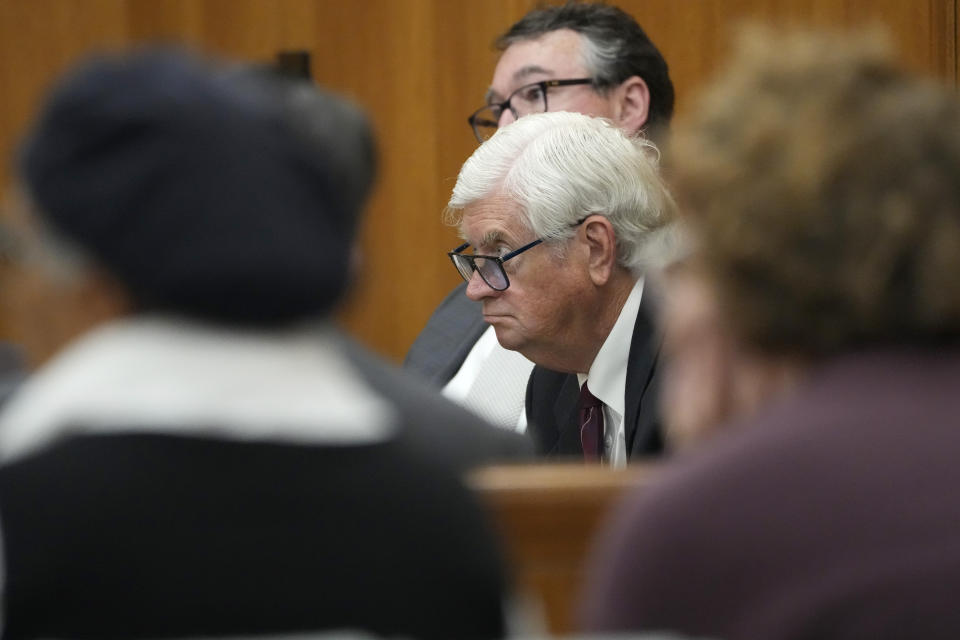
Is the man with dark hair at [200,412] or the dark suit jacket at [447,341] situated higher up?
the man with dark hair at [200,412]

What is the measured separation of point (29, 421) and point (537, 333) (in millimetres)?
1819

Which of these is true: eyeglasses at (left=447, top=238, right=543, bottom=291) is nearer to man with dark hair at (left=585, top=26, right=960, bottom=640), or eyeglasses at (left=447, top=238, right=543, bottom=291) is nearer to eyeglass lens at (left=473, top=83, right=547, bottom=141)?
eyeglass lens at (left=473, top=83, right=547, bottom=141)

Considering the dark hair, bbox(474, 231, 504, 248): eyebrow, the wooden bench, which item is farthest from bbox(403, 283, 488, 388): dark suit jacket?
the wooden bench

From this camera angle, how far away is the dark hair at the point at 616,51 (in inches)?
140

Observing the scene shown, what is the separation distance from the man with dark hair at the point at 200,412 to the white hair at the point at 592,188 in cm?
174

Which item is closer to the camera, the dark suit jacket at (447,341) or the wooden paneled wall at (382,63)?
the dark suit jacket at (447,341)

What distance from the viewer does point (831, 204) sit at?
0.96m

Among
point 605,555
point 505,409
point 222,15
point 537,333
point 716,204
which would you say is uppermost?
point 222,15

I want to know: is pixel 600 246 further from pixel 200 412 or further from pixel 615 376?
pixel 200 412

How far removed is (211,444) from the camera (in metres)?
0.93

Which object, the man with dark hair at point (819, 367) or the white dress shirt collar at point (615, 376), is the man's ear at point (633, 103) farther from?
the man with dark hair at point (819, 367)

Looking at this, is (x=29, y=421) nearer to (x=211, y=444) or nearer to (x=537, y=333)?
(x=211, y=444)

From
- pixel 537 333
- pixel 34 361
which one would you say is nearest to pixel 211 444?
pixel 34 361

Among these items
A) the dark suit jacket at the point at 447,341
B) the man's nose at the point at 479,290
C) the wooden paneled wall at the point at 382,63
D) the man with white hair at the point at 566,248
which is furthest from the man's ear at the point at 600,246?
the wooden paneled wall at the point at 382,63
